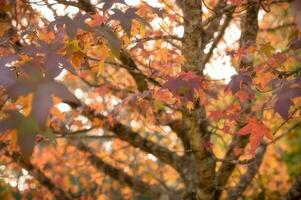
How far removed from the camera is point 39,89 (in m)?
1.24

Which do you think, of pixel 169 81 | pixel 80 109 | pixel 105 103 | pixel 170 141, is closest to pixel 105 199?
pixel 170 141

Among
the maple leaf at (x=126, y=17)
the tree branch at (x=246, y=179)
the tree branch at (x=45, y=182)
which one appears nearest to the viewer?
the maple leaf at (x=126, y=17)

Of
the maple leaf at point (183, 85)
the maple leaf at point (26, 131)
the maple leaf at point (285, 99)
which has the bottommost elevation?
the maple leaf at point (26, 131)

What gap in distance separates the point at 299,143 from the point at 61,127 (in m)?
7.32

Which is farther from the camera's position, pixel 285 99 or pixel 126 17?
pixel 126 17

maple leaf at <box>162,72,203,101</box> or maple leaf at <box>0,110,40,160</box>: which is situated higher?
maple leaf at <box>162,72,203,101</box>

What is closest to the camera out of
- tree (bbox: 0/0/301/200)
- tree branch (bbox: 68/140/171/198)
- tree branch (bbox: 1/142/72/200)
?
tree (bbox: 0/0/301/200)

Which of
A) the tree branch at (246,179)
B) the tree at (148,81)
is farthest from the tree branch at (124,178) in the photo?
the tree branch at (246,179)

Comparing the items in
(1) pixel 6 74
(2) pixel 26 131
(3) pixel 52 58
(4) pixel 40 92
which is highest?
(3) pixel 52 58

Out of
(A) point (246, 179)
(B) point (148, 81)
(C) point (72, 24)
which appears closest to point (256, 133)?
(C) point (72, 24)

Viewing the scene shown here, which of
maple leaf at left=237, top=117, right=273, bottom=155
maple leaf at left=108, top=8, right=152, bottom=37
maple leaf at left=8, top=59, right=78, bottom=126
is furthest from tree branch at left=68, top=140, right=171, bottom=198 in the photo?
maple leaf at left=8, top=59, right=78, bottom=126

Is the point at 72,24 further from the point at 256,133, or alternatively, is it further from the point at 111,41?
the point at 256,133

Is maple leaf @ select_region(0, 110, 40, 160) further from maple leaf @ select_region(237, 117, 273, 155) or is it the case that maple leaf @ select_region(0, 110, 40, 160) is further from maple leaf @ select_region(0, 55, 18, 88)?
maple leaf @ select_region(237, 117, 273, 155)

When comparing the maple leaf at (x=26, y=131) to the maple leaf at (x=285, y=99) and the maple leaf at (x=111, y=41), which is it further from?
the maple leaf at (x=285, y=99)
